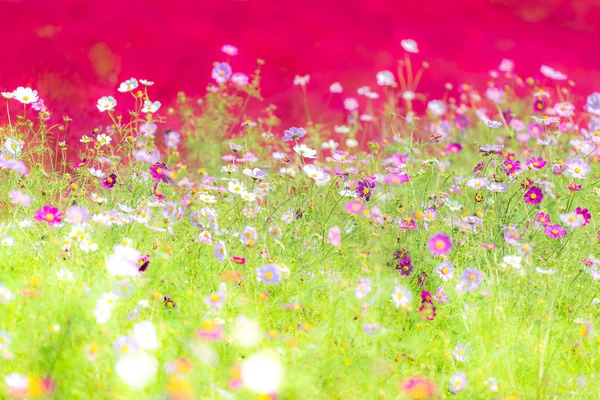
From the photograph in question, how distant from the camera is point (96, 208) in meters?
2.22

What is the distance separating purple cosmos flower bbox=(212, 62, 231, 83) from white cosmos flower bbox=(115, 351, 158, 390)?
231 cm

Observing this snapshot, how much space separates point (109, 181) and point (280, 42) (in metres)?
1.62

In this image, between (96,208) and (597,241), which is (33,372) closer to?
(96,208)

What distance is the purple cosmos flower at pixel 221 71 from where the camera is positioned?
11.2 feet

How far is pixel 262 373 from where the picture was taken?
4.16ft

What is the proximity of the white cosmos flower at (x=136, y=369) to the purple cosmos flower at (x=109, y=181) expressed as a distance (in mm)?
1041

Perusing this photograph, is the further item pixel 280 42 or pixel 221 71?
pixel 280 42

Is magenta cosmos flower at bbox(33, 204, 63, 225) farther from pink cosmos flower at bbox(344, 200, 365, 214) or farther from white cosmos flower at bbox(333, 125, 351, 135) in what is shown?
white cosmos flower at bbox(333, 125, 351, 135)

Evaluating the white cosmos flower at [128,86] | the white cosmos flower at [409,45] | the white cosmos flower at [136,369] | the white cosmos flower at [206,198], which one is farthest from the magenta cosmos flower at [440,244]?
the white cosmos flower at [409,45]

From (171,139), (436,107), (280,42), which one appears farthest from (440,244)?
(436,107)

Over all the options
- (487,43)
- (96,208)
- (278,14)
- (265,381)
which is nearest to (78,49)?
(278,14)

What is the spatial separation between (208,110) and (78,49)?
74cm

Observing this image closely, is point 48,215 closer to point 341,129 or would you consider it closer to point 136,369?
point 136,369

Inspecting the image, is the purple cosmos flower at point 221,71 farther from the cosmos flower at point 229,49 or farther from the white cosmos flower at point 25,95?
the white cosmos flower at point 25,95
